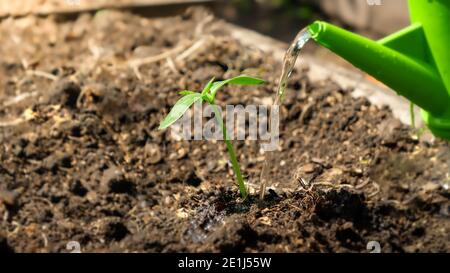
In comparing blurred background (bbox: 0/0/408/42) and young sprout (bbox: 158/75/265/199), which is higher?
blurred background (bbox: 0/0/408/42)

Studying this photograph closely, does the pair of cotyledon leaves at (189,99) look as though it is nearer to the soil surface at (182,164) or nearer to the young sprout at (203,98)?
the young sprout at (203,98)

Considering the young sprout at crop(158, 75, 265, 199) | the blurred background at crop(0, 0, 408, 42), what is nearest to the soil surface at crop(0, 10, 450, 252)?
the young sprout at crop(158, 75, 265, 199)

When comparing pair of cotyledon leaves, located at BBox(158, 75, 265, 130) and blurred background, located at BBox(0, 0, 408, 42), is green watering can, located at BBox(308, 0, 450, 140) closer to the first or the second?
pair of cotyledon leaves, located at BBox(158, 75, 265, 130)

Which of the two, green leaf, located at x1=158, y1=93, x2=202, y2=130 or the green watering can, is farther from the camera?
the green watering can

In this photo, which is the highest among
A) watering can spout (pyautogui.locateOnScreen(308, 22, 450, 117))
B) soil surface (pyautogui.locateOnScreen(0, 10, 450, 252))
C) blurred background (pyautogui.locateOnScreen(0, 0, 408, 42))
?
blurred background (pyautogui.locateOnScreen(0, 0, 408, 42))

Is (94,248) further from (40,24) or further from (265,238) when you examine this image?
(40,24)

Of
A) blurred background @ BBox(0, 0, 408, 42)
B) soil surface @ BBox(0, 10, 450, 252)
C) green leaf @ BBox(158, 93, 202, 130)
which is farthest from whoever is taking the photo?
blurred background @ BBox(0, 0, 408, 42)

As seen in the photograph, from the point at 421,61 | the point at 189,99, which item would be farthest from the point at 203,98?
the point at 421,61
